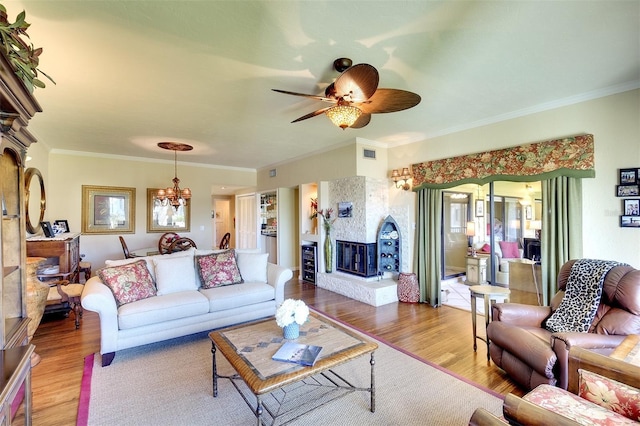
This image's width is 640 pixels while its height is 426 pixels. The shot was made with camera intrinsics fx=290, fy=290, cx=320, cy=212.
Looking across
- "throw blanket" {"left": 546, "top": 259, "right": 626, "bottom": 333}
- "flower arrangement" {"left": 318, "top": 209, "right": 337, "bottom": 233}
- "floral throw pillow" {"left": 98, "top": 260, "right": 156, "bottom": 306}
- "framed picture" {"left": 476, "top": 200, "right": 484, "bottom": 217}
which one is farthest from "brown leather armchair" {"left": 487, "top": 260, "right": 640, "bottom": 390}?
"floral throw pillow" {"left": 98, "top": 260, "right": 156, "bottom": 306}

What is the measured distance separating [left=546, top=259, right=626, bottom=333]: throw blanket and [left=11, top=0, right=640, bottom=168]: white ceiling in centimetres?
182

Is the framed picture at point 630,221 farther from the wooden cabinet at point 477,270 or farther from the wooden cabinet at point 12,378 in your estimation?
the wooden cabinet at point 12,378

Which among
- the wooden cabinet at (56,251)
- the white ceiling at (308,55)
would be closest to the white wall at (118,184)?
the wooden cabinet at (56,251)

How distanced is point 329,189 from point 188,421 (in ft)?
14.4

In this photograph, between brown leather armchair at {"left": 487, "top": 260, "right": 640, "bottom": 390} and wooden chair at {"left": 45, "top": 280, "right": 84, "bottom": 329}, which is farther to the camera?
wooden chair at {"left": 45, "top": 280, "right": 84, "bottom": 329}

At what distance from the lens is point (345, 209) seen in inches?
214

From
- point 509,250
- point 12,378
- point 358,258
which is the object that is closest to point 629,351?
point 509,250

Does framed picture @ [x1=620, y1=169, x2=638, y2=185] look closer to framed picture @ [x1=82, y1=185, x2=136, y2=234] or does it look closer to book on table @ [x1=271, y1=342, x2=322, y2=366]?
Result: book on table @ [x1=271, y1=342, x2=322, y2=366]

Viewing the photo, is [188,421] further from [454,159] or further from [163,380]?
[454,159]

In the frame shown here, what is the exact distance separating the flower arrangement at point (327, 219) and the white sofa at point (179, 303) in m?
1.88

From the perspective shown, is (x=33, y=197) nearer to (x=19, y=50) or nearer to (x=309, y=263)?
(x=19, y=50)

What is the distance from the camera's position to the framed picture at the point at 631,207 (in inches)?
114

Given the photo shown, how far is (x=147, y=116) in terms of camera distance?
3896mm

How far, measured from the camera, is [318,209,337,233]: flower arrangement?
5718 mm
